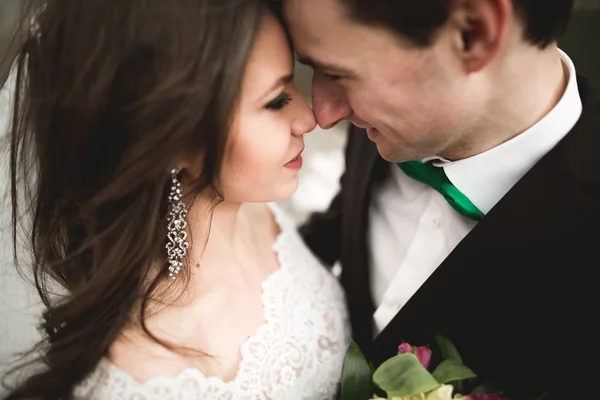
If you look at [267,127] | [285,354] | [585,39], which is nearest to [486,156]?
[267,127]

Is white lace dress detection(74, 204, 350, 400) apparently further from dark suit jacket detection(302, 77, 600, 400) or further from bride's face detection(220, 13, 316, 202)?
bride's face detection(220, 13, 316, 202)

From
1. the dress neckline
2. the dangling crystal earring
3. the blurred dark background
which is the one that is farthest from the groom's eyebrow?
the blurred dark background

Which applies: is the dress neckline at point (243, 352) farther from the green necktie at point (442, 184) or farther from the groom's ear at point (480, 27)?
the groom's ear at point (480, 27)

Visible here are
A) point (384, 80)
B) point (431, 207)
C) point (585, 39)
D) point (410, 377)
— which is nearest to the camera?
point (410, 377)

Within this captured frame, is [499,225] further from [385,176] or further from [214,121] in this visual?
[214,121]

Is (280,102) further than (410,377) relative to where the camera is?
Yes

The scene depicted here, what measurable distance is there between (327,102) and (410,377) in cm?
47

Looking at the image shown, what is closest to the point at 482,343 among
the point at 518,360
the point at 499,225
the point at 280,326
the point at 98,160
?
the point at 518,360

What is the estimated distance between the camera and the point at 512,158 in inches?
38.2

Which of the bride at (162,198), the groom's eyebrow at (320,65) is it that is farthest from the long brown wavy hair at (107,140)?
the groom's eyebrow at (320,65)

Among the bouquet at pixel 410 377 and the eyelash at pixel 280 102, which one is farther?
the eyelash at pixel 280 102

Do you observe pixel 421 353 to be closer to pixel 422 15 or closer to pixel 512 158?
pixel 512 158

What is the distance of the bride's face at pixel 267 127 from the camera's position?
32.4 inches

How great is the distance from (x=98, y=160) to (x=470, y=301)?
2.13 feet
